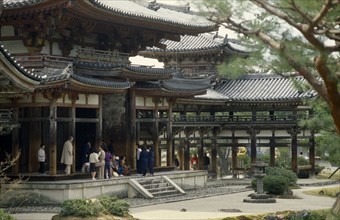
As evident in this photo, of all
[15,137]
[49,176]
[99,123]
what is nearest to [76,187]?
[49,176]

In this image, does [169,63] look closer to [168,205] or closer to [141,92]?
[141,92]

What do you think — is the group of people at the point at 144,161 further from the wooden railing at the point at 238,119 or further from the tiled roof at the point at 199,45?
the tiled roof at the point at 199,45

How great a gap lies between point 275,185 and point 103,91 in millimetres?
9297

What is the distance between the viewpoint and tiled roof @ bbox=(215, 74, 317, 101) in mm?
44500

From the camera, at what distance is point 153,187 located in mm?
31141

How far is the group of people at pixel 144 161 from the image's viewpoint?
3228 cm

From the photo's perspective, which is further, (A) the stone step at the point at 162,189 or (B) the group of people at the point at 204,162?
(B) the group of people at the point at 204,162

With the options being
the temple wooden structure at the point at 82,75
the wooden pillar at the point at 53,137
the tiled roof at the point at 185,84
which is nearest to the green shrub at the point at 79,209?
the temple wooden structure at the point at 82,75

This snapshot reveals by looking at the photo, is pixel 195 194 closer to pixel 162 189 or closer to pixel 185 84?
pixel 162 189

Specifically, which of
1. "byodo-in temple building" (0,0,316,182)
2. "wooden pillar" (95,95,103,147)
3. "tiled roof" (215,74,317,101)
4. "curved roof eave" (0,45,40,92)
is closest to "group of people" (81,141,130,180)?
"wooden pillar" (95,95,103,147)

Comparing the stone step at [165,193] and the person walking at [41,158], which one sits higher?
the person walking at [41,158]

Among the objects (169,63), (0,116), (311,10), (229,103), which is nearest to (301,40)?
(311,10)

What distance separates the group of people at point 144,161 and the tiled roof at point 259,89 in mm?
14078

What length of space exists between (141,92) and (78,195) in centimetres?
876
